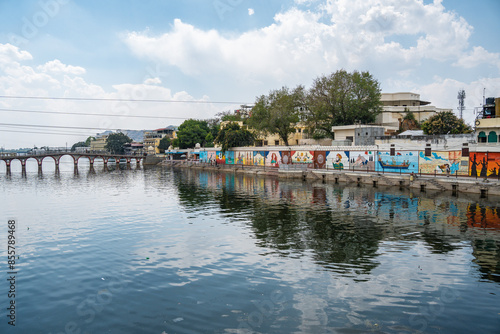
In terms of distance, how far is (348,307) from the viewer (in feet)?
43.5

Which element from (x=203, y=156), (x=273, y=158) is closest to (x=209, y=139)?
(x=203, y=156)

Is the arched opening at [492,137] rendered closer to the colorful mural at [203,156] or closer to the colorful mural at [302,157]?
the colorful mural at [302,157]

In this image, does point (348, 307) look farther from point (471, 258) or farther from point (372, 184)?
point (372, 184)

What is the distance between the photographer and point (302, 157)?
2953 inches

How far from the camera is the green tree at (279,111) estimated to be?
3273 inches

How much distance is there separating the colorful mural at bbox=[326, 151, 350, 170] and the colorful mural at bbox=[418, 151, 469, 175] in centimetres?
1415

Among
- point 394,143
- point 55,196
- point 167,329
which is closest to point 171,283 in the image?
point 167,329

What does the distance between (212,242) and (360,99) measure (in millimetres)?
62265

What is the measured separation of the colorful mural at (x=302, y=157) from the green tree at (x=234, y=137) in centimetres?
2273

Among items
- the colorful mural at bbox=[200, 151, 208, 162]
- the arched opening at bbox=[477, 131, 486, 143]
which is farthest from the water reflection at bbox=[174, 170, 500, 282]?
the colorful mural at bbox=[200, 151, 208, 162]

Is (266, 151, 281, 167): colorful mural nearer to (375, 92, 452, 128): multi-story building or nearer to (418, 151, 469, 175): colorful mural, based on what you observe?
(375, 92, 452, 128): multi-story building

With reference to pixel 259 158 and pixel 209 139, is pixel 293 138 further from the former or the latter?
pixel 209 139

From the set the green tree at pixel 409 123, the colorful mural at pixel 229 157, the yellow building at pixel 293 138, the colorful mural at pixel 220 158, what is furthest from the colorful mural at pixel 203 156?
the green tree at pixel 409 123

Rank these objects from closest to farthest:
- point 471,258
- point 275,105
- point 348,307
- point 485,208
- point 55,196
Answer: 1. point 348,307
2. point 471,258
3. point 485,208
4. point 55,196
5. point 275,105
